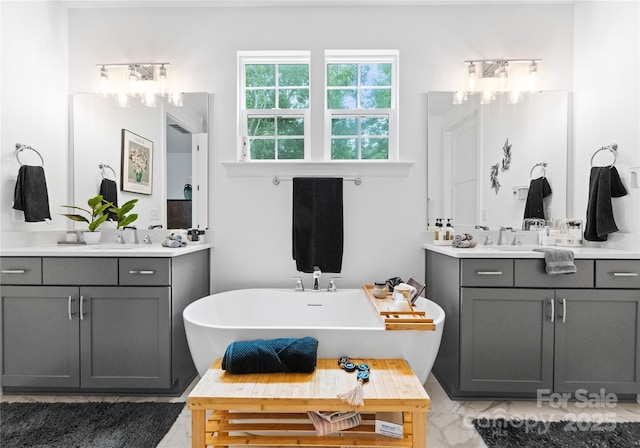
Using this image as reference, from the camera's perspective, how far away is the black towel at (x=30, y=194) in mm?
2195

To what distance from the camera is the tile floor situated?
170 cm

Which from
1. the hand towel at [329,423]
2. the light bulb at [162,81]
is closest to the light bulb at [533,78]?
the hand towel at [329,423]

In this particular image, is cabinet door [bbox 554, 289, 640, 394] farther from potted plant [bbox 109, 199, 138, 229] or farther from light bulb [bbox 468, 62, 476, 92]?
potted plant [bbox 109, 199, 138, 229]

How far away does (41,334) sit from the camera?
2.02 m

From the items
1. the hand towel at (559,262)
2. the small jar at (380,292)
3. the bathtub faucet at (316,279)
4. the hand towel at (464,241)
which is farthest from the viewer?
the bathtub faucet at (316,279)

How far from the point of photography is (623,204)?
7.20 feet

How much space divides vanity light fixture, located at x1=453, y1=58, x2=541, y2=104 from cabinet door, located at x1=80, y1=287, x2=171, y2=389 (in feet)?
7.98

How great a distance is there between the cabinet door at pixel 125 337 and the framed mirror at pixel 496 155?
1.97m

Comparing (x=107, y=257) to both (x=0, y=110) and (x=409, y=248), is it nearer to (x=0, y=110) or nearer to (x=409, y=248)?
(x=0, y=110)

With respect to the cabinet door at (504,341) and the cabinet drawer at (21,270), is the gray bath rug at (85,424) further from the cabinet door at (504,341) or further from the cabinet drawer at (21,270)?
the cabinet door at (504,341)

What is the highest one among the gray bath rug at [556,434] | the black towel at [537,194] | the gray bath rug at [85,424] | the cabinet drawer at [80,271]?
the black towel at [537,194]

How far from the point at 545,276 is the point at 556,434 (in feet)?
2.58

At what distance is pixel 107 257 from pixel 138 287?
0.81 ft

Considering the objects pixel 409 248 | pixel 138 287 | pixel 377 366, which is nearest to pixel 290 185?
pixel 409 248
